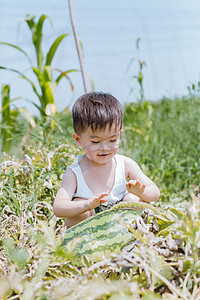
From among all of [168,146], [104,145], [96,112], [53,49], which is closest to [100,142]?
[104,145]

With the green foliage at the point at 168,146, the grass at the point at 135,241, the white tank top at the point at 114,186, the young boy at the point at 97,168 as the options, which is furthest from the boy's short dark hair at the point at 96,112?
the green foliage at the point at 168,146

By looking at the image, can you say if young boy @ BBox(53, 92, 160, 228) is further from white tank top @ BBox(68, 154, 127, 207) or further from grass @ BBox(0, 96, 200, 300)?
grass @ BBox(0, 96, 200, 300)

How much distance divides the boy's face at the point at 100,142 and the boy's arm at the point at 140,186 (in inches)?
8.5

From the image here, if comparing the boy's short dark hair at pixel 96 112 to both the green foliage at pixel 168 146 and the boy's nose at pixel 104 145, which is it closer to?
the boy's nose at pixel 104 145

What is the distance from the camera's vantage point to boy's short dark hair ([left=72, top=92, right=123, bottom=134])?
2.03 meters

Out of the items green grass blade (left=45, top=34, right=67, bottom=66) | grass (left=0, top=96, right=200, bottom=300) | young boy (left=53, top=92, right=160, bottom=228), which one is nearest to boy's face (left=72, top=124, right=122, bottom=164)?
young boy (left=53, top=92, right=160, bottom=228)

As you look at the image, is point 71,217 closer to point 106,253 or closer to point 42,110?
A: point 106,253

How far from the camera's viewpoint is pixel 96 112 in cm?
203

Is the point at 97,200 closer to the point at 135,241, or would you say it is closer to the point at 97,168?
the point at 135,241

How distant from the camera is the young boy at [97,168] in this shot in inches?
79.6

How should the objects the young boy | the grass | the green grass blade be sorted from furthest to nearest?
the green grass blade < the young boy < the grass

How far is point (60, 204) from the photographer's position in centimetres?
202

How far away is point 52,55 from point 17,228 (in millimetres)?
3052

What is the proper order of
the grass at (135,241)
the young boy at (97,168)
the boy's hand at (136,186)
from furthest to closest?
the young boy at (97,168) < the boy's hand at (136,186) < the grass at (135,241)
